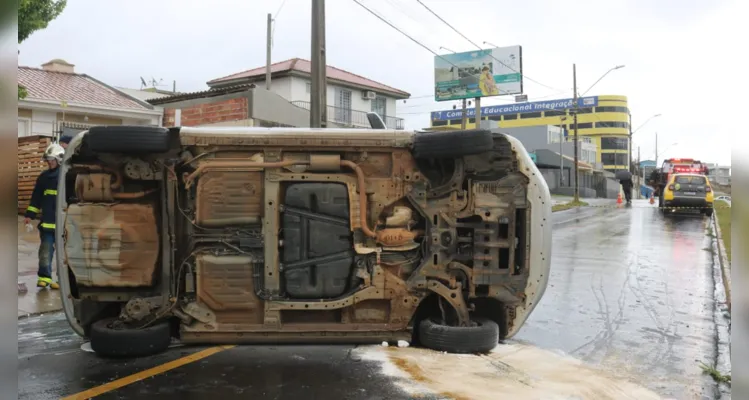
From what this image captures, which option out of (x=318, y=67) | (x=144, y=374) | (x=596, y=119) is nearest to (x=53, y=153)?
(x=144, y=374)

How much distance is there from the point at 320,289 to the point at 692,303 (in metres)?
5.66

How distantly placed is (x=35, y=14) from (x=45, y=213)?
14.4 feet

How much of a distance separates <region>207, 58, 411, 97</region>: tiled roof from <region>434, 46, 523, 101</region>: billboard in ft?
9.49

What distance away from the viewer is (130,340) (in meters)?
4.39

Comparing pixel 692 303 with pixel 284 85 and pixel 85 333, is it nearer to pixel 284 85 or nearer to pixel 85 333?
pixel 85 333

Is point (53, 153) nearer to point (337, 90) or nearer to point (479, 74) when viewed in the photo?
point (337, 90)

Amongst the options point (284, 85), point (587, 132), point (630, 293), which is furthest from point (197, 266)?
point (587, 132)

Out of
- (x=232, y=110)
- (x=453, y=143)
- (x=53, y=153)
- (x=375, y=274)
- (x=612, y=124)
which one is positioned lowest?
(x=375, y=274)

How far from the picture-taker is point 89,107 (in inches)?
842

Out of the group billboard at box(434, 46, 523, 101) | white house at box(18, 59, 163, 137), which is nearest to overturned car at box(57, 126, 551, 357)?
white house at box(18, 59, 163, 137)

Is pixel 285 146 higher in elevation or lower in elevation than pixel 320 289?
higher

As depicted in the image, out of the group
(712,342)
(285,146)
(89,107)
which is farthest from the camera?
(89,107)

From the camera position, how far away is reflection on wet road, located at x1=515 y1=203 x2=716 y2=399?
495cm

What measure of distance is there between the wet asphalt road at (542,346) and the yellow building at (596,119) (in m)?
85.0
